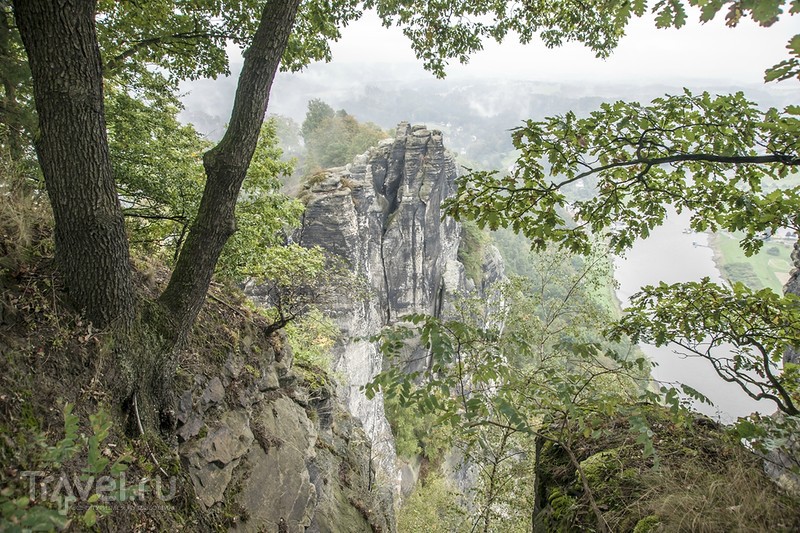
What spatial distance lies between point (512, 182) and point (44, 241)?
12.1ft

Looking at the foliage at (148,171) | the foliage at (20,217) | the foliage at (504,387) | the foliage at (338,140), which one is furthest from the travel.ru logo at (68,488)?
the foliage at (338,140)

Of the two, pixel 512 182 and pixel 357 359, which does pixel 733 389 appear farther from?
pixel 512 182

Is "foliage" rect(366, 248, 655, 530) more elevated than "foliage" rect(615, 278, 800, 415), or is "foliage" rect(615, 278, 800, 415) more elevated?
"foliage" rect(615, 278, 800, 415)

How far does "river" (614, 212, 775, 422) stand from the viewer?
4138 cm

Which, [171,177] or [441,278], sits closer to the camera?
A: [171,177]

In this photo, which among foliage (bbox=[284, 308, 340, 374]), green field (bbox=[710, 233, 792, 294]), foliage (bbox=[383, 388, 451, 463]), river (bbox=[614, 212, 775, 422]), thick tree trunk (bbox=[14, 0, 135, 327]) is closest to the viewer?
thick tree trunk (bbox=[14, 0, 135, 327])

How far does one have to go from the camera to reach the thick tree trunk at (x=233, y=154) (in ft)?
9.78

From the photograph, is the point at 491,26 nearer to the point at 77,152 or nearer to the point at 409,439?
the point at 77,152

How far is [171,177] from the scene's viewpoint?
5234 millimetres

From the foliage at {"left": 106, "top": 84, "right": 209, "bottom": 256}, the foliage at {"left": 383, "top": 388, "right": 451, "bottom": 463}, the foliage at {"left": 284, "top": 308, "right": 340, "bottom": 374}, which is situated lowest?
the foliage at {"left": 383, "top": 388, "right": 451, "bottom": 463}

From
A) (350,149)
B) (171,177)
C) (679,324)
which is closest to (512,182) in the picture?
(679,324)

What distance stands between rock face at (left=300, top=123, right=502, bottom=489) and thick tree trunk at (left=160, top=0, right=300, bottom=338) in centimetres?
1783

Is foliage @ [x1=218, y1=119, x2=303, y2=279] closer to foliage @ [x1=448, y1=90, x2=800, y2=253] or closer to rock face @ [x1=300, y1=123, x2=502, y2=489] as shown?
foliage @ [x1=448, y1=90, x2=800, y2=253]

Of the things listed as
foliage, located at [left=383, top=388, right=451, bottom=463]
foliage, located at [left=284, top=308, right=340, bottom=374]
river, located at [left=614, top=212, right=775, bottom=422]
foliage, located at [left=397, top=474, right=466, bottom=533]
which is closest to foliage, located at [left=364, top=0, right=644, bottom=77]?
foliage, located at [left=284, top=308, right=340, bottom=374]
